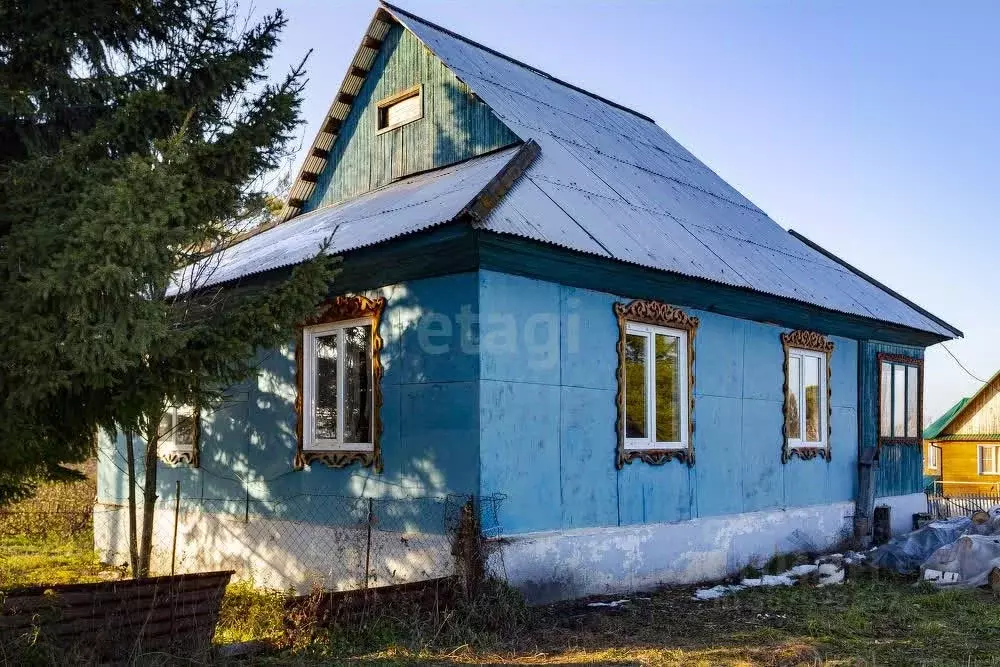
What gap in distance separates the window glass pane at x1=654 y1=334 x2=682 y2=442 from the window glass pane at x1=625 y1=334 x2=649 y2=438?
220 millimetres

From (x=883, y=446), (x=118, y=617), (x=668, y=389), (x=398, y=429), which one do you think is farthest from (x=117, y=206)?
(x=883, y=446)

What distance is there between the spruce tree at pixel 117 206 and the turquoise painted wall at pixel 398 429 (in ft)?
6.13

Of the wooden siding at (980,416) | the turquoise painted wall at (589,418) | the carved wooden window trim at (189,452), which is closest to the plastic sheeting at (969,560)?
the turquoise painted wall at (589,418)

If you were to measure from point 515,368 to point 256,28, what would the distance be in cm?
358

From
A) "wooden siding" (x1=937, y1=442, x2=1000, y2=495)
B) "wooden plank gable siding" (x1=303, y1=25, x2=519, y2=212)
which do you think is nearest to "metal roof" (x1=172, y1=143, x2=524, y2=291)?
"wooden plank gable siding" (x1=303, y1=25, x2=519, y2=212)

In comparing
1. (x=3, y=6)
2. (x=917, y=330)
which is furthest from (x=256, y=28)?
(x=917, y=330)

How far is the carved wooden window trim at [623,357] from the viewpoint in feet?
31.0

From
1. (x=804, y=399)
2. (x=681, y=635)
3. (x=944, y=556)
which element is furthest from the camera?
(x=804, y=399)

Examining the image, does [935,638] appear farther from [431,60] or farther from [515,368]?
[431,60]

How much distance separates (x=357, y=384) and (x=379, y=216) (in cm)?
180

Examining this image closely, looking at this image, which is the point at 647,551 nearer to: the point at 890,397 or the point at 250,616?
the point at 250,616

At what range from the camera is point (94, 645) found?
6039 millimetres

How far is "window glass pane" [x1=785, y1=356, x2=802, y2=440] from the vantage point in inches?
481

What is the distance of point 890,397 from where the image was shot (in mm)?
14703
